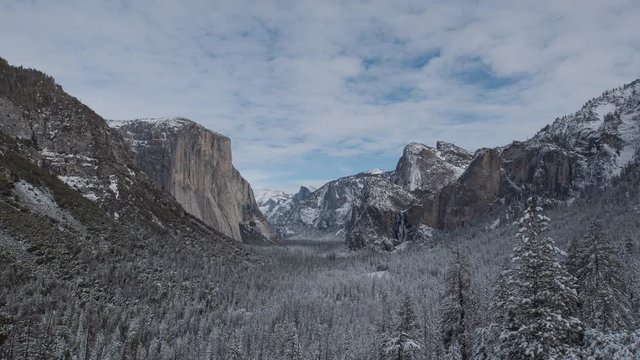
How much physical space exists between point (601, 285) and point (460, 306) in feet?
38.6

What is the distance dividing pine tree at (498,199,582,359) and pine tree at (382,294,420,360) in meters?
22.5

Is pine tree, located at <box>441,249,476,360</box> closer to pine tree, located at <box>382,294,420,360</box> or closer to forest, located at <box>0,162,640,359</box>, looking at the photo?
forest, located at <box>0,162,640,359</box>

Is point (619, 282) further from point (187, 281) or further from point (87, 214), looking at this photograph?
point (87, 214)

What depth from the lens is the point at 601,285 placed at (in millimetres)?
41406

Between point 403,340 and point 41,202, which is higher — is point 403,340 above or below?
below

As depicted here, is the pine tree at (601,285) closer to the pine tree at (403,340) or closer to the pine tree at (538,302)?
the pine tree at (403,340)

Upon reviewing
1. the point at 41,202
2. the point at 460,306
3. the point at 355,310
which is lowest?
the point at 355,310

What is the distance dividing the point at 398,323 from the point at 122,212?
5325 inches

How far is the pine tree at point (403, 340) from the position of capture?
159 feet

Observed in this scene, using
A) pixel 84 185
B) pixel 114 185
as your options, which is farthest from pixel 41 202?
pixel 114 185

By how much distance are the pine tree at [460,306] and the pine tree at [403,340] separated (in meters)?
3.54

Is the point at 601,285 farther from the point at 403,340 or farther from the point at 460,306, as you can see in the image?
the point at 403,340

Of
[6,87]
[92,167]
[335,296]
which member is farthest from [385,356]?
[6,87]

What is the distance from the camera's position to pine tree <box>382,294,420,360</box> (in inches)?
1905
